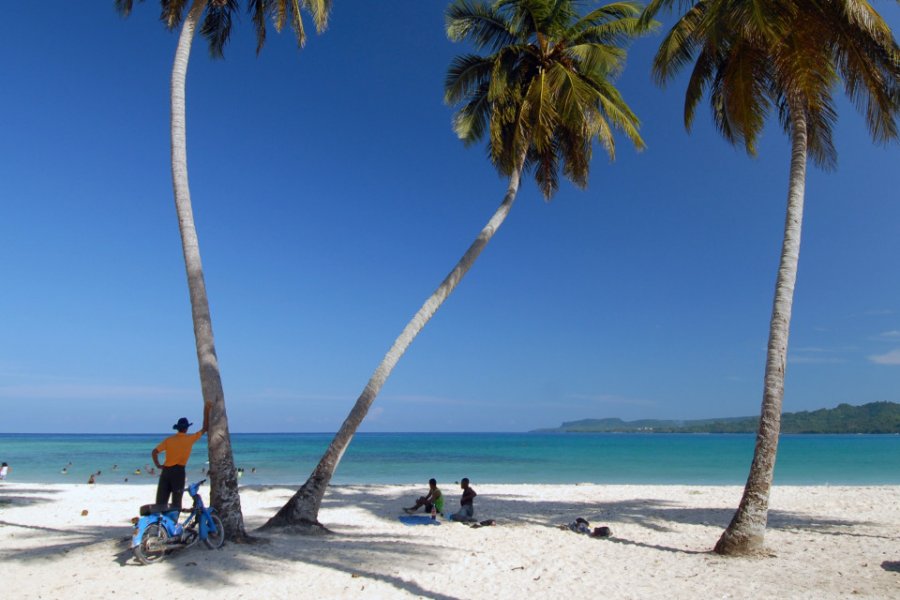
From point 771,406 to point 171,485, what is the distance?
884cm

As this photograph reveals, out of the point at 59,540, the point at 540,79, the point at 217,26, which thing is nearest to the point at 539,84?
the point at 540,79

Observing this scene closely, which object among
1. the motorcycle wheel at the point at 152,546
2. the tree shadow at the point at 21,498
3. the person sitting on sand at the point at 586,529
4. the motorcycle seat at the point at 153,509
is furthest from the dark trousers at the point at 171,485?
the tree shadow at the point at 21,498

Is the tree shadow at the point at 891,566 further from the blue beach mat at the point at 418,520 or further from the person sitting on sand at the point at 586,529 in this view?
the blue beach mat at the point at 418,520

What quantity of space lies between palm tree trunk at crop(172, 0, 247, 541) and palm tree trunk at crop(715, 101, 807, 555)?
744 centimetres

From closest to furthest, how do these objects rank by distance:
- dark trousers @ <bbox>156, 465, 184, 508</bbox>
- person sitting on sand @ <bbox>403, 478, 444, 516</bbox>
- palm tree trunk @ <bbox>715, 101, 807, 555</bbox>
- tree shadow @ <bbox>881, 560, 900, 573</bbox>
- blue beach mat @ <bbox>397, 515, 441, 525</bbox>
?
tree shadow @ <bbox>881, 560, 900, 573</bbox>, dark trousers @ <bbox>156, 465, 184, 508</bbox>, palm tree trunk @ <bbox>715, 101, 807, 555</bbox>, blue beach mat @ <bbox>397, 515, 441, 525</bbox>, person sitting on sand @ <bbox>403, 478, 444, 516</bbox>

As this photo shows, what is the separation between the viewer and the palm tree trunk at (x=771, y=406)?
846cm

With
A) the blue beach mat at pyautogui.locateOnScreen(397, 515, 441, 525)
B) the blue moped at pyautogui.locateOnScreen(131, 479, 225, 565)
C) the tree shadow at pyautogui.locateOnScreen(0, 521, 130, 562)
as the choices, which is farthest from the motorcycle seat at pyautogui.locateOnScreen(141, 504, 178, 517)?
the blue beach mat at pyautogui.locateOnScreen(397, 515, 441, 525)

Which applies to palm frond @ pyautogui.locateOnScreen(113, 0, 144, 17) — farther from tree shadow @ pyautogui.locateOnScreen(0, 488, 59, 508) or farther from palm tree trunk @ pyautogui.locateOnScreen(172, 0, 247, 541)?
tree shadow @ pyautogui.locateOnScreen(0, 488, 59, 508)

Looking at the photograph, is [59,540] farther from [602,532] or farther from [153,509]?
[602,532]

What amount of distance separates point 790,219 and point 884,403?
187308 millimetres

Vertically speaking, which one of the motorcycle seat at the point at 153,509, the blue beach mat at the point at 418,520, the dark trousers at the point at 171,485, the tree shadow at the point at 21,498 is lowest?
the tree shadow at the point at 21,498

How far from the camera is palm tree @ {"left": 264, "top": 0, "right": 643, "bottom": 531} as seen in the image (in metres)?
13.9

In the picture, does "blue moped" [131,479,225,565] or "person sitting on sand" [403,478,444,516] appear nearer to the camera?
"blue moped" [131,479,225,565]

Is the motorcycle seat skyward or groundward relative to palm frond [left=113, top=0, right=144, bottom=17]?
groundward
